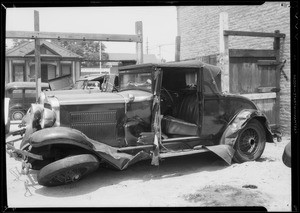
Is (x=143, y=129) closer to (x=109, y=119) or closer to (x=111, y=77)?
(x=109, y=119)

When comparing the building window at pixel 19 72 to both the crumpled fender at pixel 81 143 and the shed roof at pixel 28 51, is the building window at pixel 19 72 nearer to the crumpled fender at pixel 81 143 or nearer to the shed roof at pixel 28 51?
the shed roof at pixel 28 51

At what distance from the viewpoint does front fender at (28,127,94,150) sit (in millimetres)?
4359

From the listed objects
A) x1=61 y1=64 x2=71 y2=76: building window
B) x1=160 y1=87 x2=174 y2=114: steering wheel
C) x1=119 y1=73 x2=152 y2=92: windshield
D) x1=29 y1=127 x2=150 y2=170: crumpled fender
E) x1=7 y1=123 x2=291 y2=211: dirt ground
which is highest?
x1=61 y1=64 x2=71 y2=76: building window

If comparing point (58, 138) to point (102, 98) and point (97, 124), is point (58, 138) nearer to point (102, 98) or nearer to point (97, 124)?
point (97, 124)

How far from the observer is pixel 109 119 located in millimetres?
5246

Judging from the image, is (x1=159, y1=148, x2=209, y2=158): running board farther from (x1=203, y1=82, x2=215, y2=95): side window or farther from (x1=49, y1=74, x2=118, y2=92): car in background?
(x1=49, y1=74, x2=118, y2=92): car in background

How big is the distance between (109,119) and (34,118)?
1244 mm

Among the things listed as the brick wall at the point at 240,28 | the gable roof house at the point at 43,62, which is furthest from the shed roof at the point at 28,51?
the brick wall at the point at 240,28

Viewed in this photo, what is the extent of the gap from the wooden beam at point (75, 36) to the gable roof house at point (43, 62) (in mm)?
13553

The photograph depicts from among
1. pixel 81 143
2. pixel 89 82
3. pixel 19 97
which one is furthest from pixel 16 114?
pixel 81 143

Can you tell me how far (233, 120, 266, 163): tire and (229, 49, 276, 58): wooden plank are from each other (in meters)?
2.47

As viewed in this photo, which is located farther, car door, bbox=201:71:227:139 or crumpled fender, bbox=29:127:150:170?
car door, bbox=201:71:227:139

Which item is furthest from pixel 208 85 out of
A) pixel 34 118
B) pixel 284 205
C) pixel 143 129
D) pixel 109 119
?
pixel 34 118

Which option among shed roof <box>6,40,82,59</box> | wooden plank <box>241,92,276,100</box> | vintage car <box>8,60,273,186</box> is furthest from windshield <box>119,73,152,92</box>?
shed roof <box>6,40,82,59</box>
